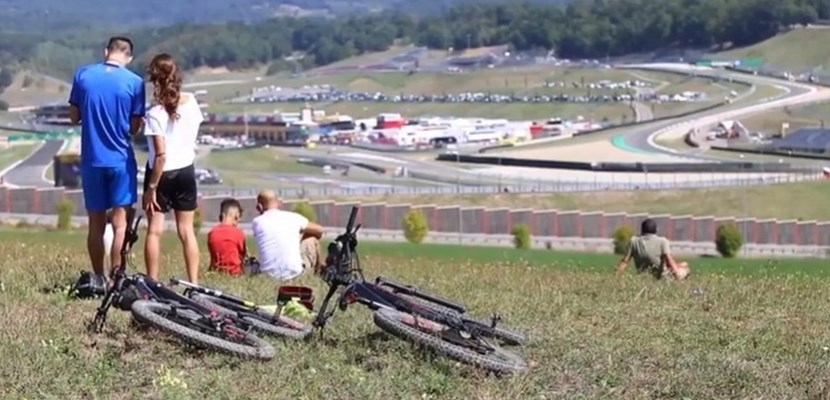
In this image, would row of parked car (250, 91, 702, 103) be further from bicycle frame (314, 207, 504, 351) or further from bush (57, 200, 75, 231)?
bicycle frame (314, 207, 504, 351)

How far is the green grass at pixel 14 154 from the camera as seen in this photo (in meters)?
74.3

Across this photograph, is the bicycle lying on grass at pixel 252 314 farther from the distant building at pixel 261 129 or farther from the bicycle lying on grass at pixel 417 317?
the distant building at pixel 261 129

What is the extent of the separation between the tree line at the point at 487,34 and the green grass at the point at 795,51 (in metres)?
2.18

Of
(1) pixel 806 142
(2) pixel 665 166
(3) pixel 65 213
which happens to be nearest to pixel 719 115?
(1) pixel 806 142

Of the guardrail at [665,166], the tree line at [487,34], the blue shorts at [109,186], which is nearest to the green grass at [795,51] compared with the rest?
the tree line at [487,34]

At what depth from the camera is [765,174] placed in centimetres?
6888

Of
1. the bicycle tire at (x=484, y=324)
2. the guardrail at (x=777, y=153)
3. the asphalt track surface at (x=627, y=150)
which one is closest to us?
the bicycle tire at (x=484, y=324)

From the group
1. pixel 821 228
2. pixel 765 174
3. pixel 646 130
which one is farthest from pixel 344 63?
pixel 821 228

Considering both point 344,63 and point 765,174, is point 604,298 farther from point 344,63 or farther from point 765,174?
point 344,63

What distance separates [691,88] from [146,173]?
120321mm

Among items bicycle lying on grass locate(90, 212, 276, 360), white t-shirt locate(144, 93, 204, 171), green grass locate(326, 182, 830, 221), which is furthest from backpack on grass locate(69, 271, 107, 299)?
green grass locate(326, 182, 830, 221)

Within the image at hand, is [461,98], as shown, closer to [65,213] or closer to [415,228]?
[415,228]

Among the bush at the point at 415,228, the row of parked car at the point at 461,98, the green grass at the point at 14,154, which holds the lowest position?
the row of parked car at the point at 461,98

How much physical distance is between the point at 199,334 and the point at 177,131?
7.63 feet
